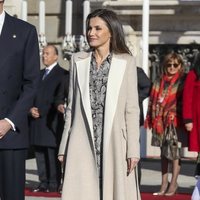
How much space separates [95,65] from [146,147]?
25.6ft

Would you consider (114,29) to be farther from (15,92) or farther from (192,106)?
(192,106)

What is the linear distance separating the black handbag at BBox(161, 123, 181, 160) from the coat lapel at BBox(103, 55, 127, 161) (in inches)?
143

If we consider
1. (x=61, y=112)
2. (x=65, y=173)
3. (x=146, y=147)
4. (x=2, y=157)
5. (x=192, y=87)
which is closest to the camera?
(x=2, y=157)

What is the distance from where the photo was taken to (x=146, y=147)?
1364 cm

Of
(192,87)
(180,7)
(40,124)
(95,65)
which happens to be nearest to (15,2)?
(180,7)

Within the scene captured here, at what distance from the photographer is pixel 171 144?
948cm

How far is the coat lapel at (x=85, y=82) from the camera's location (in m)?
5.81

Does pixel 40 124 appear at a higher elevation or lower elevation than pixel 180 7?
lower

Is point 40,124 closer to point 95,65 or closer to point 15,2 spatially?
point 95,65

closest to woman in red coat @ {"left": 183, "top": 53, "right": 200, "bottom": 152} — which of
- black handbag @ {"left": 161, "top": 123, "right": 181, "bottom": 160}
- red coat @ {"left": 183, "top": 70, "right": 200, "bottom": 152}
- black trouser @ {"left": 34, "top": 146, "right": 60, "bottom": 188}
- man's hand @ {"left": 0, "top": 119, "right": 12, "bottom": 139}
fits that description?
red coat @ {"left": 183, "top": 70, "right": 200, "bottom": 152}

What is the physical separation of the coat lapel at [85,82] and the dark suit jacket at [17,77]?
0.44m

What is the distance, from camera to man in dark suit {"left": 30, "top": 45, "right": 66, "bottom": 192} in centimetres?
1002

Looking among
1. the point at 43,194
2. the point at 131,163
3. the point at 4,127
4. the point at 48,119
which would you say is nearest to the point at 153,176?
the point at 48,119

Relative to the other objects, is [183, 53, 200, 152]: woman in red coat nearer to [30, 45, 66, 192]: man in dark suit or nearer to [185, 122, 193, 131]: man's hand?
[185, 122, 193, 131]: man's hand
